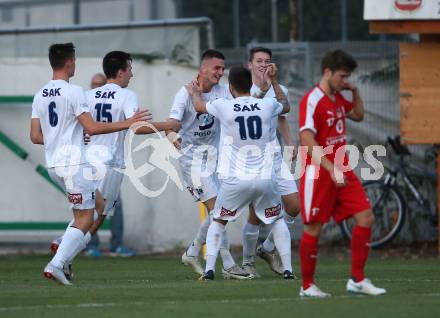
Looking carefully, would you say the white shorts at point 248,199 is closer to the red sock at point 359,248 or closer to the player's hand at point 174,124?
the player's hand at point 174,124

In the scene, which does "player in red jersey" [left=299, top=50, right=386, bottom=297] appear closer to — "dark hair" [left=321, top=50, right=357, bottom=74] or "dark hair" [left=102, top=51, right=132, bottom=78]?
"dark hair" [left=321, top=50, right=357, bottom=74]

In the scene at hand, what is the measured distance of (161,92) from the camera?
58.7ft

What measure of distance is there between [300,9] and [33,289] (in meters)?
11.4

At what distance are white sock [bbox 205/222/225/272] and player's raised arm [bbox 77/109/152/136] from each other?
1.38m

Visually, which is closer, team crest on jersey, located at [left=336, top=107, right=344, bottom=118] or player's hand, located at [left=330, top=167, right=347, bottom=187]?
player's hand, located at [left=330, top=167, right=347, bottom=187]

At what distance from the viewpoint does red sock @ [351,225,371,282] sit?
9.94 meters

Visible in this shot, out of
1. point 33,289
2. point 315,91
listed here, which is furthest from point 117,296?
point 315,91

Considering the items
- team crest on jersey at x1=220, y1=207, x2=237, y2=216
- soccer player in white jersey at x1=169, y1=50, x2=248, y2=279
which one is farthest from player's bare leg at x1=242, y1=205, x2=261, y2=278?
team crest on jersey at x1=220, y1=207, x2=237, y2=216

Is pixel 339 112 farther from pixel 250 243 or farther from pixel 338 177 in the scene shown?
pixel 250 243

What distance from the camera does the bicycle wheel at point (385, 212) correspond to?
1730 cm

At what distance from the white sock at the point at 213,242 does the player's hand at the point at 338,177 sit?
2.66 m

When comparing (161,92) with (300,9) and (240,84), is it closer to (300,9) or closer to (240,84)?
(300,9)

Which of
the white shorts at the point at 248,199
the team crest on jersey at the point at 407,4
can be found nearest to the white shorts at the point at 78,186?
the white shorts at the point at 248,199

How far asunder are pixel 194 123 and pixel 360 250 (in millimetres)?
3827
